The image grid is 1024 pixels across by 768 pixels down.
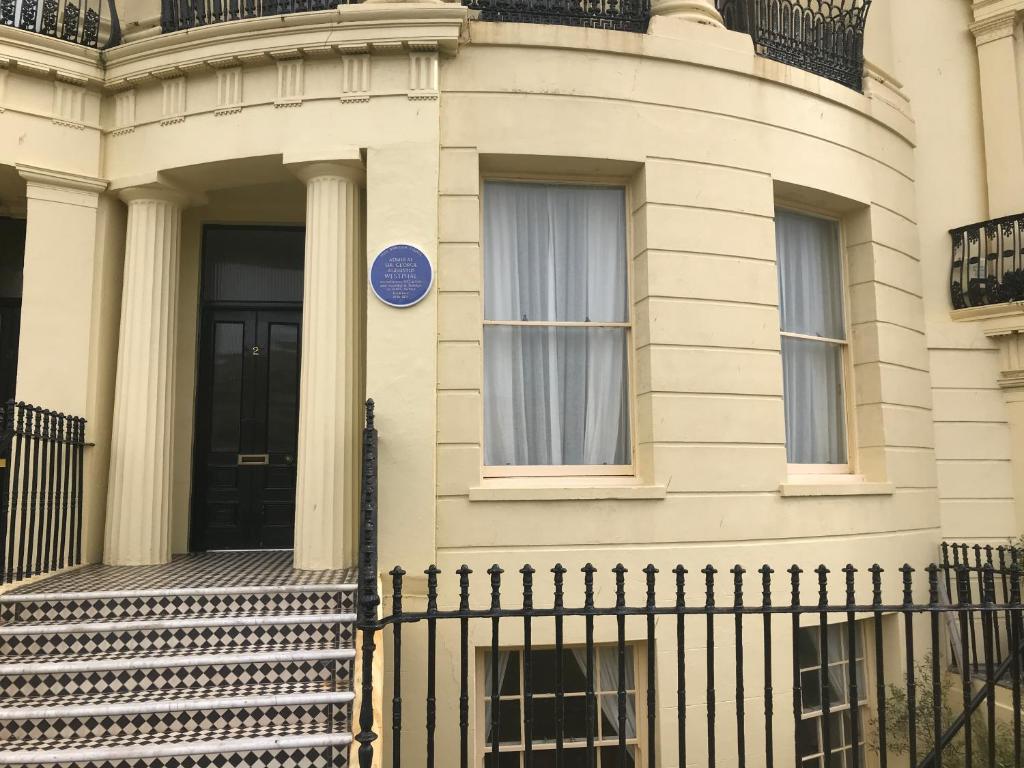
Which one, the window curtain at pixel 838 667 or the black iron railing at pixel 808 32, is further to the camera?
the black iron railing at pixel 808 32

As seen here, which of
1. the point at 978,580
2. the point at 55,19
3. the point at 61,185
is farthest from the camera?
the point at 978,580

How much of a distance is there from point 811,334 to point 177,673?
5931mm

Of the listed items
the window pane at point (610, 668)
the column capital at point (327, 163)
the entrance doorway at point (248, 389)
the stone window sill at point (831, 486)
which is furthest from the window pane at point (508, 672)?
the column capital at point (327, 163)

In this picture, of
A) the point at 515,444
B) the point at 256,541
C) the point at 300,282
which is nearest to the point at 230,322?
Result: the point at 300,282

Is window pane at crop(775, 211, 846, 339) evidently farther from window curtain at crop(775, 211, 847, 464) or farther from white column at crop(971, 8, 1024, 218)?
white column at crop(971, 8, 1024, 218)

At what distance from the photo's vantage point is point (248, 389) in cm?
781

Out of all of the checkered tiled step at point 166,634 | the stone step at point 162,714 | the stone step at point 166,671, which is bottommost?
the stone step at point 162,714

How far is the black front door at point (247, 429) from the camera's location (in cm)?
759

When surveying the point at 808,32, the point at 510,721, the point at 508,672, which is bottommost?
the point at 510,721

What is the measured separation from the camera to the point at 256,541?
7.57 m

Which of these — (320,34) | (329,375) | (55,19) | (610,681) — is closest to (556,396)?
(329,375)

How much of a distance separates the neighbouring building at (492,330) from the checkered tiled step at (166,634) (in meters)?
0.10

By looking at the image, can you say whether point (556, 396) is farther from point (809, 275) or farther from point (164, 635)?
point (164, 635)

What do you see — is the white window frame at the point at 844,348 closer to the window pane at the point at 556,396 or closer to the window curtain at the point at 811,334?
the window curtain at the point at 811,334
